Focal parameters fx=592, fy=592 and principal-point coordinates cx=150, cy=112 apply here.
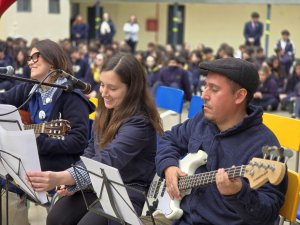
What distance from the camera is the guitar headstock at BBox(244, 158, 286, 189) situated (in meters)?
2.30

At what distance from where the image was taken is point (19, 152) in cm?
298

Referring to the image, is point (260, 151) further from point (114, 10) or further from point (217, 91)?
point (114, 10)

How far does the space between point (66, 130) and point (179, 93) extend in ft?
8.13

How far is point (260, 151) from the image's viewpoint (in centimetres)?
262

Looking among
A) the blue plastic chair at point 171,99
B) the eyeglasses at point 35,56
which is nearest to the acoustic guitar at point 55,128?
the eyeglasses at point 35,56

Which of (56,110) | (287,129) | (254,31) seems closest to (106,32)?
(254,31)

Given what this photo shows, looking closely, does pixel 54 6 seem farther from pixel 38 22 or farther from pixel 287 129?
pixel 287 129

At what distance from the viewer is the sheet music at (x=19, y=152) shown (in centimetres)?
295

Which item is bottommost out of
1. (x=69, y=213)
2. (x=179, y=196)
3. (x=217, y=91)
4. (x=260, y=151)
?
(x=69, y=213)

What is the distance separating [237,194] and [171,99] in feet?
12.4

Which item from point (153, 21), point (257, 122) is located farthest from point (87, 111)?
point (153, 21)

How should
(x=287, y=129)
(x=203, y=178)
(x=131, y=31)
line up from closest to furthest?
(x=203, y=178) → (x=287, y=129) → (x=131, y=31)

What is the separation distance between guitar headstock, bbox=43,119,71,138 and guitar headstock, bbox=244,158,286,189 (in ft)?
5.22

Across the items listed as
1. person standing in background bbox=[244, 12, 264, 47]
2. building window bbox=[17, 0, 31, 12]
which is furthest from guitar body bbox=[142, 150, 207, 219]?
building window bbox=[17, 0, 31, 12]
